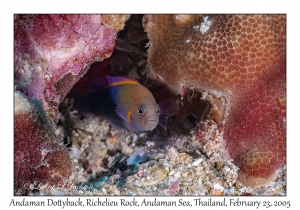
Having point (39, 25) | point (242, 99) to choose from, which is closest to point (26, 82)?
point (39, 25)

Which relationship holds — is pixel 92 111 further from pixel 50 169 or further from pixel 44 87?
pixel 50 169

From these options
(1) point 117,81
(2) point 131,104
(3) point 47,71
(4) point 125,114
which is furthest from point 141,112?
(3) point 47,71

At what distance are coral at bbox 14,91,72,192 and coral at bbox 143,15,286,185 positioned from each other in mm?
1403

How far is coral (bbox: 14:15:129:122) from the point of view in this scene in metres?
2.65

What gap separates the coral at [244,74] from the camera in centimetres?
261

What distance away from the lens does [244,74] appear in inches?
104

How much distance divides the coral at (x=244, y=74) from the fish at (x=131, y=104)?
423mm

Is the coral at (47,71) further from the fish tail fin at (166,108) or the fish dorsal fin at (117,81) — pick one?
the fish tail fin at (166,108)

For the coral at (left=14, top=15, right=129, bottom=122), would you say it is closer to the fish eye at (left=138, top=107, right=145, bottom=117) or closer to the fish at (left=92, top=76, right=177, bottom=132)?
the fish at (left=92, top=76, right=177, bottom=132)

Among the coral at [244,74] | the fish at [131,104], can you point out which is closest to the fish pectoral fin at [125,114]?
the fish at [131,104]

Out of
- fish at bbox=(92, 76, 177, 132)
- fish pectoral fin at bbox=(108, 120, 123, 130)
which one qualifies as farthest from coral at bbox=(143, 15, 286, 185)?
fish pectoral fin at bbox=(108, 120, 123, 130)

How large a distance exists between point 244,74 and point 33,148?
6.76 ft

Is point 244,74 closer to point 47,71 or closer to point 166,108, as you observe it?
point 166,108

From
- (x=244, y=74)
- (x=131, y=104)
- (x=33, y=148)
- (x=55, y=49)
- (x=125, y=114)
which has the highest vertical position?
(x=55, y=49)
